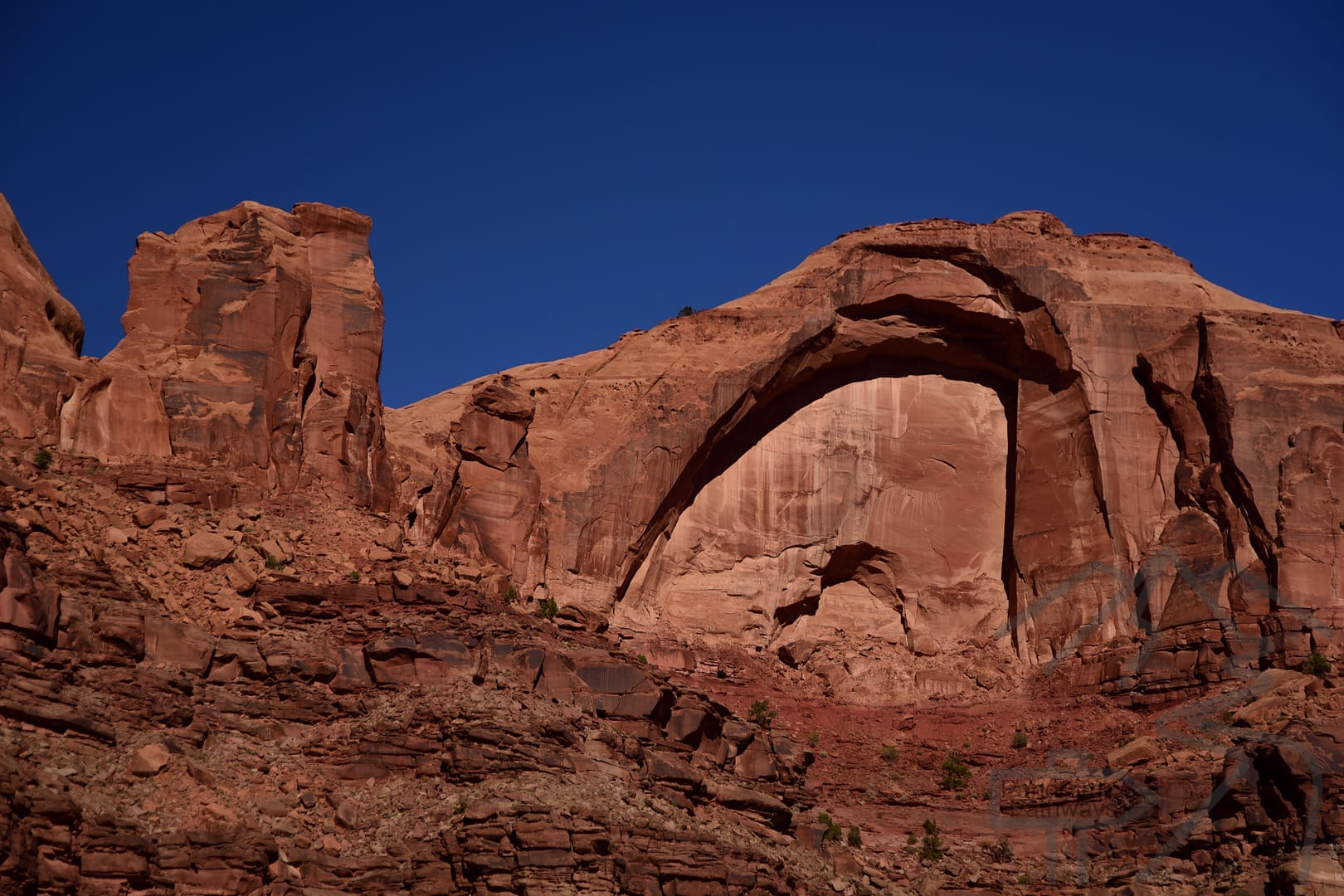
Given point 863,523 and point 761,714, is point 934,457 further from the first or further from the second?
point 761,714

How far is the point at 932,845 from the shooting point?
2368 inches

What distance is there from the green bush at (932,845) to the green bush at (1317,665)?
10414 mm

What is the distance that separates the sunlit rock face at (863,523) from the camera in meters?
71.6

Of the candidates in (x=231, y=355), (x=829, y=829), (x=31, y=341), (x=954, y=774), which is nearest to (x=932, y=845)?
(x=829, y=829)

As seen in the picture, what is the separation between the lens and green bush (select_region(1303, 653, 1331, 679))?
203ft

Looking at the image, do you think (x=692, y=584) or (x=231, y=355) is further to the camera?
(x=692, y=584)

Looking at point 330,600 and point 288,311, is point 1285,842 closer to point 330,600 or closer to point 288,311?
point 330,600

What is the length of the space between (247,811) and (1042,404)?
3246 centimetres

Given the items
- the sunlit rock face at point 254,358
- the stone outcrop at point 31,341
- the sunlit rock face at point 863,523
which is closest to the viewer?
the stone outcrop at point 31,341

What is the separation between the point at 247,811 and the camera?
157 feet

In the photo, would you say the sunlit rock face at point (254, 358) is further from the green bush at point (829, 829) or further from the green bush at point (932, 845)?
the green bush at point (932, 845)

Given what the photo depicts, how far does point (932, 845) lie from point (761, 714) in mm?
7017

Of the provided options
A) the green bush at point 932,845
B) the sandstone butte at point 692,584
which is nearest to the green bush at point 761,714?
the sandstone butte at point 692,584

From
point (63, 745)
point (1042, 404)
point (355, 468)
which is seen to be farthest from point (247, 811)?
point (1042, 404)
